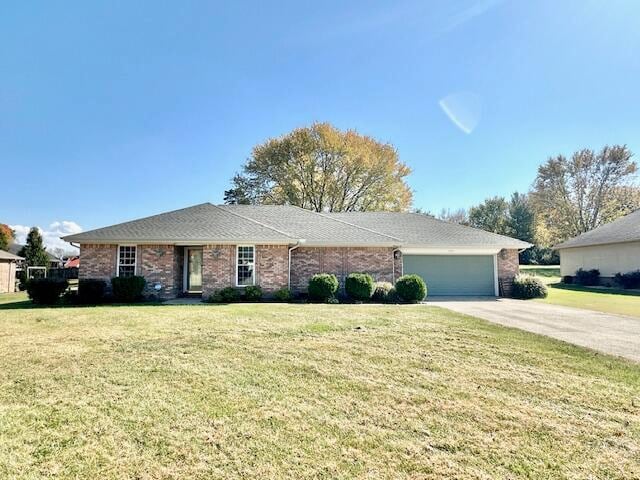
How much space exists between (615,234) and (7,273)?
4077 cm

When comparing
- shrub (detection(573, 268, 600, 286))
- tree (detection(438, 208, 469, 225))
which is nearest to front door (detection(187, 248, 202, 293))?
shrub (detection(573, 268, 600, 286))

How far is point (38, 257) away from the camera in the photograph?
28609mm

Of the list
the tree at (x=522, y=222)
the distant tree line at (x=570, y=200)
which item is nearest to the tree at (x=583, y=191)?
the distant tree line at (x=570, y=200)

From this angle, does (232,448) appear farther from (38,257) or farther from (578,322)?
(38,257)

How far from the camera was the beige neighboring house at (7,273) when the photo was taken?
73.3 feet

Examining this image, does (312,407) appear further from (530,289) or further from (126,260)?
(530,289)

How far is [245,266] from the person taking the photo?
14477mm

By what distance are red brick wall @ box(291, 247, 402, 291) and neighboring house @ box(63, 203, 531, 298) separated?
0.15 feet

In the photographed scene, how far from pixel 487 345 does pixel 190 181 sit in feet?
68.4

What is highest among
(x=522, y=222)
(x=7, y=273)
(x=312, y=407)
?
(x=522, y=222)

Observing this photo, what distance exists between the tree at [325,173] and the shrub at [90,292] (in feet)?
71.5

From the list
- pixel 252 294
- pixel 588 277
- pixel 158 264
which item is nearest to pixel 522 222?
pixel 588 277

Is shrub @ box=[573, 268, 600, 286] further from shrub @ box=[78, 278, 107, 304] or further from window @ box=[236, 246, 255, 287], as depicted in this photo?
shrub @ box=[78, 278, 107, 304]

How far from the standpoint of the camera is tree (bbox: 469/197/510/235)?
43.8 metres
